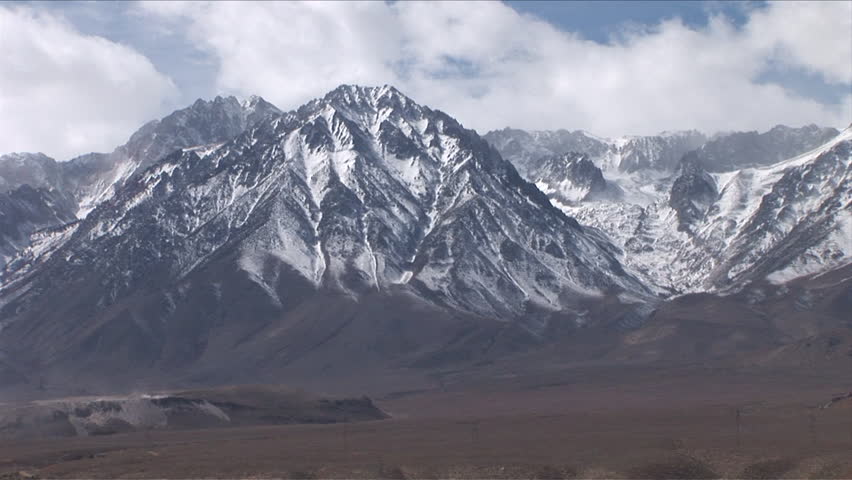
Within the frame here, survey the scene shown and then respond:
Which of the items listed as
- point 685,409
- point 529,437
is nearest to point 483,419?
point 685,409

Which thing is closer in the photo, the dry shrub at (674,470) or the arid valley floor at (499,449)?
the dry shrub at (674,470)

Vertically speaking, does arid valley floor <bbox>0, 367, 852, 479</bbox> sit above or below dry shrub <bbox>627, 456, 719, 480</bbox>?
above

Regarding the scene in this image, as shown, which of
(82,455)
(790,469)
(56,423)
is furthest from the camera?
(56,423)

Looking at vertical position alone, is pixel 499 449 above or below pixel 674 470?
above

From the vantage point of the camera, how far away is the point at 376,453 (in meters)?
140

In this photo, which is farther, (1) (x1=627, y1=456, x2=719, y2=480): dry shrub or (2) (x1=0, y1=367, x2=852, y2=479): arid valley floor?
(2) (x1=0, y1=367, x2=852, y2=479): arid valley floor

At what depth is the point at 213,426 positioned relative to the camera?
650ft

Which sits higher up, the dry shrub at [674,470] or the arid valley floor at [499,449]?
the arid valley floor at [499,449]

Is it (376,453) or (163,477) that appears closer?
(163,477)

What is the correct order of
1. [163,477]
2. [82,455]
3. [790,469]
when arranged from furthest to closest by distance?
[82,455]
[163,477]
[790,469]

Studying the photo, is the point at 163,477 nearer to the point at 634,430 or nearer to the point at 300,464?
the point at 300,464

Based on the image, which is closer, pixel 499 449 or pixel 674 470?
pixel 674 470

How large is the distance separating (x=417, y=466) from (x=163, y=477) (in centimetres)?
2265

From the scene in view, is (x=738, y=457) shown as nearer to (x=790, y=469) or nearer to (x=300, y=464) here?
(x=790, y=469)
